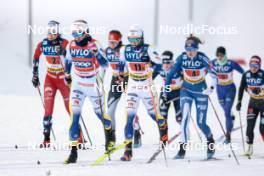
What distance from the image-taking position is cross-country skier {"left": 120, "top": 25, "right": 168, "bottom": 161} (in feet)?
38.6

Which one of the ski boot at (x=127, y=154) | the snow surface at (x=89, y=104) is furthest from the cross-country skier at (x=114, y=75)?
the ski boot at (x=127, y=154)

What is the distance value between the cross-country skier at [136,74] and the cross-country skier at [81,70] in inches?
20.1

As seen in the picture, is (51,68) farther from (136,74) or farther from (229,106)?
(229,106)

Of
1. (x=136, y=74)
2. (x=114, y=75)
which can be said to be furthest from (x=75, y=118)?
(x=114, y=75)

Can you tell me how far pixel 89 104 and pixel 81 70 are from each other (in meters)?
7.39

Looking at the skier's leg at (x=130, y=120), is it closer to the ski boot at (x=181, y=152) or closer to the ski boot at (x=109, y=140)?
the ski boot at (x=109, y=140)

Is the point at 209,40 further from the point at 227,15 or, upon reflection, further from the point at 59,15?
the point at 59,15

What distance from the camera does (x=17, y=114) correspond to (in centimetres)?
1627

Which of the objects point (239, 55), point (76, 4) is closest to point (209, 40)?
point (239, 55)

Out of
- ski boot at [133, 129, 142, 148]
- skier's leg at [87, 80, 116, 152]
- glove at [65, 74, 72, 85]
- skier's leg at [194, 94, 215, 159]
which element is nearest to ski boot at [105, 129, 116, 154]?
skier's leg at [87, 80, 116, 152]

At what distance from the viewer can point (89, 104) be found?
18969mm

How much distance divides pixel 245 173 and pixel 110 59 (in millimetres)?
4215

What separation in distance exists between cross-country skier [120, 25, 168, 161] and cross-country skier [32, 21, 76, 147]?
1.51 metres

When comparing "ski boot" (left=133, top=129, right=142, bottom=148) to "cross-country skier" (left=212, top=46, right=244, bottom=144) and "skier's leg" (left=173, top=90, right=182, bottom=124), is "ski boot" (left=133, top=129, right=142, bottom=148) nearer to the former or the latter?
"skier's leg" (left=173, top=90, right=182, bottom=124)
